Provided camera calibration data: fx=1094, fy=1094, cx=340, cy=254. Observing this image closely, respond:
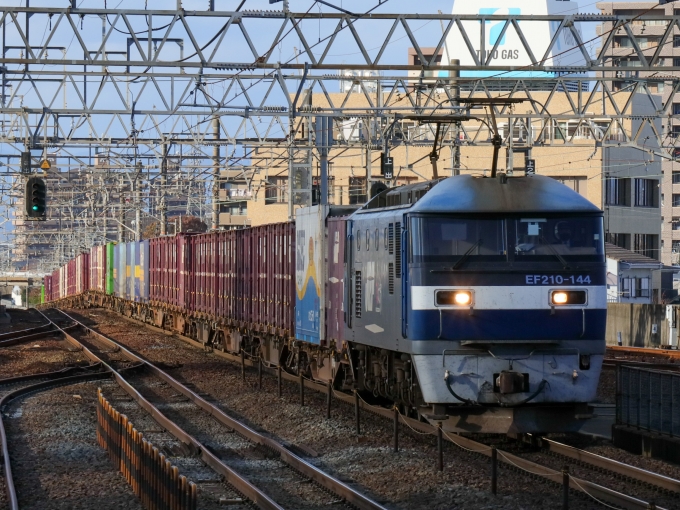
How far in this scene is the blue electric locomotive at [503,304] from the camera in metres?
12.0

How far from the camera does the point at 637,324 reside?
34.2 m

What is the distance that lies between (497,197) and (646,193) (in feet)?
161

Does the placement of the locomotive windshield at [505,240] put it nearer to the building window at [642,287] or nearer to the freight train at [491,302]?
the freight train at [491,302]

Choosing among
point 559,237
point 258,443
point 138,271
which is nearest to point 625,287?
point 138,271

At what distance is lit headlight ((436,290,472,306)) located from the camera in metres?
12.1

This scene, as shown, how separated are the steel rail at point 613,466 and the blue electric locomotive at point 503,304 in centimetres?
33

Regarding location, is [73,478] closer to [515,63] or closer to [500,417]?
[500,417]

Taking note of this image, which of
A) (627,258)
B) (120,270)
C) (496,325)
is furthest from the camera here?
(120,270)

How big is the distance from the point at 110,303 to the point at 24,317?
7.25m

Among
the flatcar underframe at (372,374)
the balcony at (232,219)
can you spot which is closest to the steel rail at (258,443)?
the flatcar underframe at (372,374)

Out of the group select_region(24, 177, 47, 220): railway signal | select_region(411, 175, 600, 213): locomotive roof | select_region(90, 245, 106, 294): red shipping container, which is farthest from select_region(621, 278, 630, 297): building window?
select_region(411, 175, 600, 213): locomotive roof

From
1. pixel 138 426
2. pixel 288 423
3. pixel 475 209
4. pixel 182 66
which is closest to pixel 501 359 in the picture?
pixel 475 209

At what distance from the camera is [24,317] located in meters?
47.5

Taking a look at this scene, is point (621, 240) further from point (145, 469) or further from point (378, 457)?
point (145, 469)
